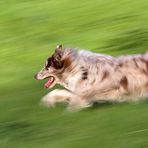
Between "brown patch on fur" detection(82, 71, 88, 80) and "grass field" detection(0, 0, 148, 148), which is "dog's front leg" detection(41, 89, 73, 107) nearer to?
"grass field" detection(0, 0, 148, 148)

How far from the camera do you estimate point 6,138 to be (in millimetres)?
9781

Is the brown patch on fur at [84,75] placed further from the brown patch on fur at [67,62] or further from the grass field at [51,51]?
the grass field at [51,51]

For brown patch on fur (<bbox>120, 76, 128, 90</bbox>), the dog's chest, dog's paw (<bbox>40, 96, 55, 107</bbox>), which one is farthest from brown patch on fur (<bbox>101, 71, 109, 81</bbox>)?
dog's paw (<bbox>40, 96, 55, 107</bbox>)

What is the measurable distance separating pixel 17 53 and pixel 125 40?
252 centimetres

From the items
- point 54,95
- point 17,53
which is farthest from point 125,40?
point 54,95

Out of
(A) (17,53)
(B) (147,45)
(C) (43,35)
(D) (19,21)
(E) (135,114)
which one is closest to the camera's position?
(E) (135,114)

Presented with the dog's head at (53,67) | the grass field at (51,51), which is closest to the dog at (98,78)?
the dog's head at (53,67)

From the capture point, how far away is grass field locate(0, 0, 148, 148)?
938cm

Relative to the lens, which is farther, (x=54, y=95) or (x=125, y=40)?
(x=125, y=40)

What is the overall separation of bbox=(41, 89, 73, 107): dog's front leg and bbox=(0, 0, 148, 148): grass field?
10 cm

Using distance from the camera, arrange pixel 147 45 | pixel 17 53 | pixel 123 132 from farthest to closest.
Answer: pixel 17 53 → pixel 147 45 → pixel 123 132

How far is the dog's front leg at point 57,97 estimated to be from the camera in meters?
10.9

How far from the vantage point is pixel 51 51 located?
56.0 ft

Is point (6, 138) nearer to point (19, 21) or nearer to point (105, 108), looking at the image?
point (105, 108)
